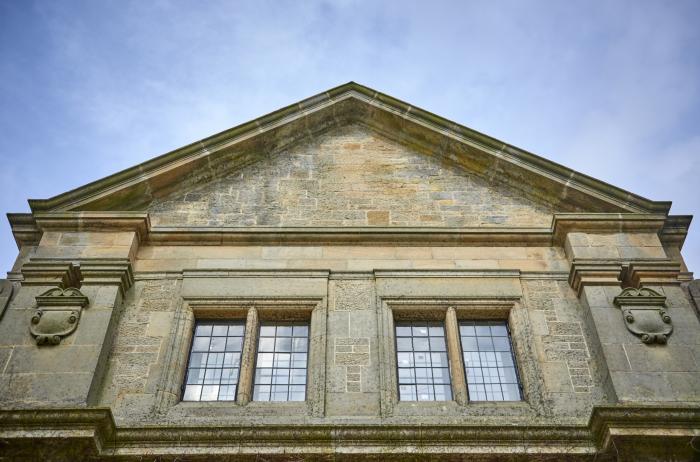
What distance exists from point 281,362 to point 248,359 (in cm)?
46

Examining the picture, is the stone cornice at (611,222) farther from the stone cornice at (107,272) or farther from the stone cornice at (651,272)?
the stone cornice at (107,272)

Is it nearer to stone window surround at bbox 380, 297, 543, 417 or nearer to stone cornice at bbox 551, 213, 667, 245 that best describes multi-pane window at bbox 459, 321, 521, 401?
stone window surround at bbox 380, 297, 543, 417

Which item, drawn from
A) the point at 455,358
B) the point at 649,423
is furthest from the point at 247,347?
the point at 649,423

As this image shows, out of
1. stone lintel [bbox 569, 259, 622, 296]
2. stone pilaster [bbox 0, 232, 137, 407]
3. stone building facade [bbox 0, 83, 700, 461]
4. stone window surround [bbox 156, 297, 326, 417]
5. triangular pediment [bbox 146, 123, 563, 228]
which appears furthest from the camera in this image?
triangular pediment [bbox 146, 123, 563, 228]

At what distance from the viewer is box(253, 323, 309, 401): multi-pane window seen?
9164 mm

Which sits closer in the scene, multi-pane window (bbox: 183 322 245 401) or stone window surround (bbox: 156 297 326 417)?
stone window surround (bbox: 156 297 326 417)

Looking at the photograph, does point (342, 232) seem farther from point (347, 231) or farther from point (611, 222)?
point (611, 222)

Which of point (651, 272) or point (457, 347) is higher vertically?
point (651, 272)

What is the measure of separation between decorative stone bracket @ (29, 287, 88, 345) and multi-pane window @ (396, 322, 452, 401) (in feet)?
13.8

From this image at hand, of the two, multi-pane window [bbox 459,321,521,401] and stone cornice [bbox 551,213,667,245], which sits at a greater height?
stone cornice [bbox 551,213,667,245]

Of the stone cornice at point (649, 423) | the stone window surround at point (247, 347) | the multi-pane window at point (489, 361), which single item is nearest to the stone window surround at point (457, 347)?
the multi-pane window at point (489, 361)

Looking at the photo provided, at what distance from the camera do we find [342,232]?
10.9 metres

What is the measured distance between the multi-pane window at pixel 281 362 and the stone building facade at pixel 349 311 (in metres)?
0.03

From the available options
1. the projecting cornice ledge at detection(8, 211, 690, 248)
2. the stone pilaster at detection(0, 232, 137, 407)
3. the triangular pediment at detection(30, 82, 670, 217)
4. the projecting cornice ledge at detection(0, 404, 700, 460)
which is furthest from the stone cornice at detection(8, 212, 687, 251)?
the projecting cornice ledge at detection(0, 404, 700, 460)
